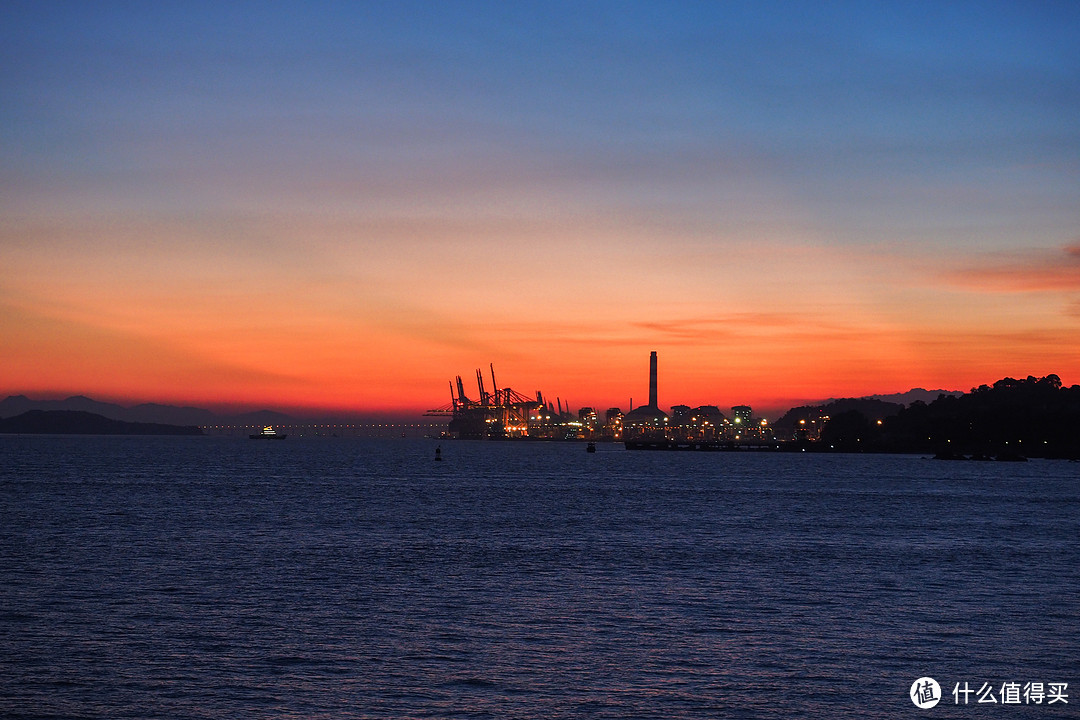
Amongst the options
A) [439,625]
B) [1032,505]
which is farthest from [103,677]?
[1032,505]

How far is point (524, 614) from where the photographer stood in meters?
28.0

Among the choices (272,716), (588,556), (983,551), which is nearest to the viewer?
(272,716)

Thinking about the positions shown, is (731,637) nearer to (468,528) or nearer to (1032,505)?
(468,528)

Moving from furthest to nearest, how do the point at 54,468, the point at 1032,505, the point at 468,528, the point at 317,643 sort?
the point at 54,468
the point at 1032,505
the point at 468,528
the point at 317,643

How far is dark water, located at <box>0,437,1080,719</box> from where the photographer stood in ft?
64.8

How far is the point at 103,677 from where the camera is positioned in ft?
68.6

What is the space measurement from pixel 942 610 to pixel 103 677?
2132 cm

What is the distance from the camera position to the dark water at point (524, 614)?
64.8ft

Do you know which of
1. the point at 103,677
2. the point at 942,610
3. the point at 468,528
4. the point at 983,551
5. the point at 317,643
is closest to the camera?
the point at 103,677

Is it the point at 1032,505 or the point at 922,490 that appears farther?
the point at 922,490

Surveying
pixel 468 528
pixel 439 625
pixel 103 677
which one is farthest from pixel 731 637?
pixel 468 528

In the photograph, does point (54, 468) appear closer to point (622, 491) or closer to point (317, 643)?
point (622, 491)

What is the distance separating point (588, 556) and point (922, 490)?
63.9 m

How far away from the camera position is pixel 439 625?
26531 mm
